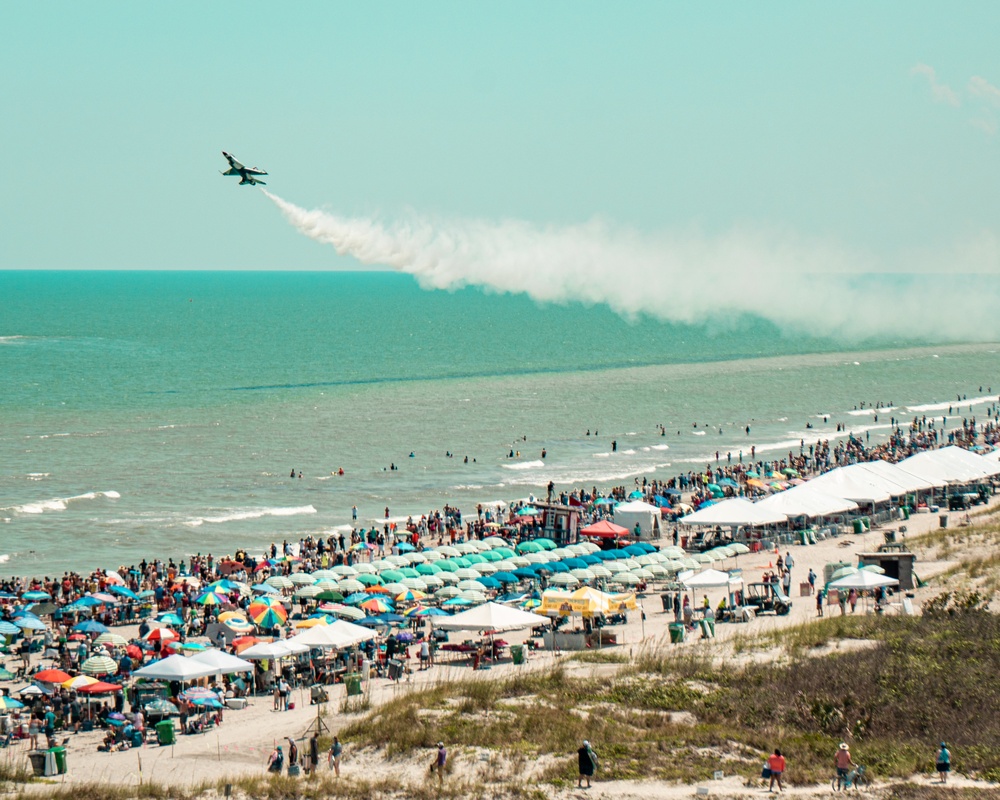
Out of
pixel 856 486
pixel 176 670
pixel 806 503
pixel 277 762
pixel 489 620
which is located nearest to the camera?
pixel 277 762

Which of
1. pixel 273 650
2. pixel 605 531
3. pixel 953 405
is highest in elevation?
pixel 953 405

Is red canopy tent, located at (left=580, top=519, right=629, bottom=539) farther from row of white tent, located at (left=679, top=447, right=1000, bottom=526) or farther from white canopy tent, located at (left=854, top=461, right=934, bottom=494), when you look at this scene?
white canopy tent, located at (left=854, top=461, right=934, bottom=494)

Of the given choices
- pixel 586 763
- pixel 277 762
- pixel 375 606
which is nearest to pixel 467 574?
pixel 375 606

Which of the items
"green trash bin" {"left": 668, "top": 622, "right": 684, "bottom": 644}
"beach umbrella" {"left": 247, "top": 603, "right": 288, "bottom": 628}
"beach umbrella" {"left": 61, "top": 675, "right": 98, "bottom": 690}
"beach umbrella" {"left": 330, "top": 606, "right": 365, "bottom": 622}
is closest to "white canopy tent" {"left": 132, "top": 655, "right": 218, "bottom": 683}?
"beach umbrella" {"left": 61, "top": 675, "right": 98, "bottom": 690}

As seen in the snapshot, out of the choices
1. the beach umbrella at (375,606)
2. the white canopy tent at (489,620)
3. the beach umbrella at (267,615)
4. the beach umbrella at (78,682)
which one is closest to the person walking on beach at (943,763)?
the white canopy tent at (489,620)

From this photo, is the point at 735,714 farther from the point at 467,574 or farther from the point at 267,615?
the point at 467,574

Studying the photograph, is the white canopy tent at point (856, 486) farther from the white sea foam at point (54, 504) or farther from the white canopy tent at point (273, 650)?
the white sea foam at point (54, 504)

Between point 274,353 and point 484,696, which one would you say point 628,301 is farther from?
point 484,696

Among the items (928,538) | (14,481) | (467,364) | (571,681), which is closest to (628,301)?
(467,364)
